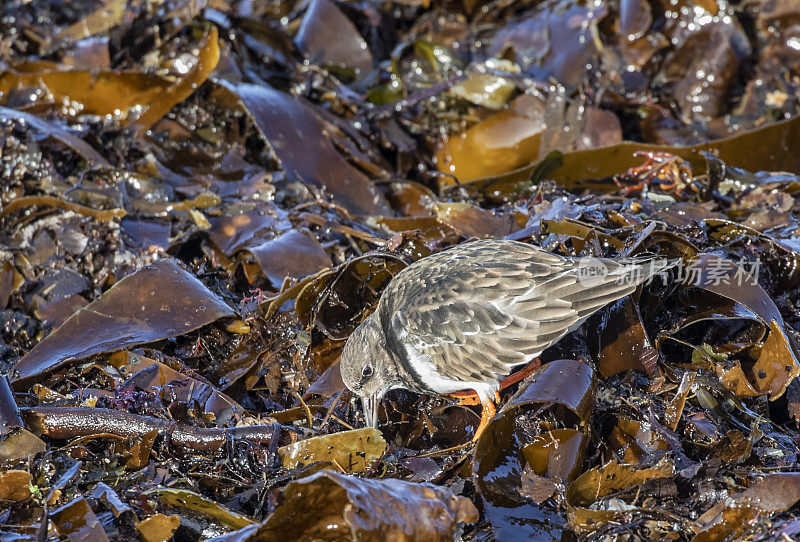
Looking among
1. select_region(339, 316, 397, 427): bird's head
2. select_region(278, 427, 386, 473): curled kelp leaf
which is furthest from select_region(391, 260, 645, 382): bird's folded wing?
select_region(278, 427, 386, 473): curled kelp leaf

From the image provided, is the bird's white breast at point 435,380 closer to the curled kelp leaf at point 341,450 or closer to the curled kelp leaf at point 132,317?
the curled kelp leaf at point 341,450

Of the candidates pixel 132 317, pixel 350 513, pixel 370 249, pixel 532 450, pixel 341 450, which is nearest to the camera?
pixel 350 513

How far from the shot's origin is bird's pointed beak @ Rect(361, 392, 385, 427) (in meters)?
2.75

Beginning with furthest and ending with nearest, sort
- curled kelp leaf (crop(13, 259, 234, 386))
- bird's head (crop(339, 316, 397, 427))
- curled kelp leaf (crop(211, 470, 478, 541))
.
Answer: curled kelp leaf (crop(13, 259, 234, 386)), bird's head (crop(339, 316, 397, 427)), curled kelp leaf (crop(211, 470, 478, 541))

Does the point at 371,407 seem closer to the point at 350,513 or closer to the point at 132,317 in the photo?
the point at 350,513

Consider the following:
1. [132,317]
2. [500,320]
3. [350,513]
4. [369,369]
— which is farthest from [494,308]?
[132,317]

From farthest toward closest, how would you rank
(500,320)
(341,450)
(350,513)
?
(500,320)
(341,450)
(350,513)

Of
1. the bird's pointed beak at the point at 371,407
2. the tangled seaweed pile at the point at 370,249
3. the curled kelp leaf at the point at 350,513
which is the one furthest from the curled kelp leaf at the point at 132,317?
the curled kelp leaf at the point at 350,513

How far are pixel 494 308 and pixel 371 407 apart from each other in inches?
23.5

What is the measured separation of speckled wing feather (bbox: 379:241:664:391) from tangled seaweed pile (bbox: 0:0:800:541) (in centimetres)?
17

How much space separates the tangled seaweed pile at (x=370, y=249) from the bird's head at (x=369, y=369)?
109 mm

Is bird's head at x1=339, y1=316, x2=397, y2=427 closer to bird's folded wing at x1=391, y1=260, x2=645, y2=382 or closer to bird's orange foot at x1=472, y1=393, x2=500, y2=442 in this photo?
bird's folded wing at x1=391, y1=260, x2=645, y2=382

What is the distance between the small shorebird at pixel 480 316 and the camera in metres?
2.66

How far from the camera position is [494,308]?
2719 millimetres
